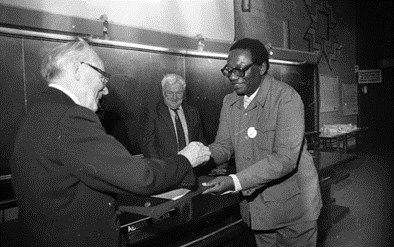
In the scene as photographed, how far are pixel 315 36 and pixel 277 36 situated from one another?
182 cm

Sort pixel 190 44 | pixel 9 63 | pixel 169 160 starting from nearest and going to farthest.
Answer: pixel 169 160 < pixel 9 63 < pixel 190 44

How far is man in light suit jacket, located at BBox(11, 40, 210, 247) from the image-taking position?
3.88ft

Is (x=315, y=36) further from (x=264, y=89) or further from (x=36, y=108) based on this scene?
(x=36, y=108)

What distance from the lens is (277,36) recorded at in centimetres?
623

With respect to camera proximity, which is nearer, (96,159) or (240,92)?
(96,159)

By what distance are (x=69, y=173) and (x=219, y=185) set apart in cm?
82

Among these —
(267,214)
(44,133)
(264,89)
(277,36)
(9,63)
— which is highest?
(277,36)

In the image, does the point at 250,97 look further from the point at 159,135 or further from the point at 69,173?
the point at 159,135

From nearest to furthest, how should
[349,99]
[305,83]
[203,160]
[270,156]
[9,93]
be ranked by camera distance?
[203,160] < [270,156] < [9,93] < [305,83] < [349,99]

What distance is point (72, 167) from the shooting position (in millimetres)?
1183

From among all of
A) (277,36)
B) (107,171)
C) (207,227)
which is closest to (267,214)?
(207,227)

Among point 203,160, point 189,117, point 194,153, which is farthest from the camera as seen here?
point 189,117

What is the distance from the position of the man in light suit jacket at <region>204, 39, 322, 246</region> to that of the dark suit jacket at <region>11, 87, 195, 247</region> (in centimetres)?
73

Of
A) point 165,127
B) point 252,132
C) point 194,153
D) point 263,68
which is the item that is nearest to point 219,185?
point 194,153
